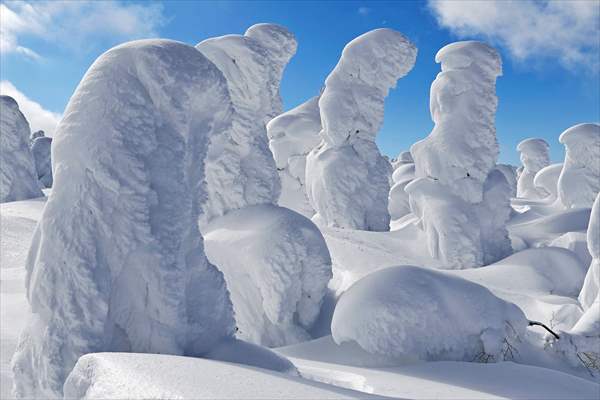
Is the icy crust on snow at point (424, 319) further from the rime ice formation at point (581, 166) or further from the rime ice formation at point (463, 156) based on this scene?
the rime ice formation at point (581, 166)

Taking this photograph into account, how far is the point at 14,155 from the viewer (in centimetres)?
1448

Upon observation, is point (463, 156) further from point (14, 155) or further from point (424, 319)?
point (14, 155)

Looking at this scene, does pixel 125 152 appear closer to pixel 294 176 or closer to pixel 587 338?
pixel 587 338

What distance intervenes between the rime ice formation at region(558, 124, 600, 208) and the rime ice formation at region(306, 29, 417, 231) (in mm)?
6214

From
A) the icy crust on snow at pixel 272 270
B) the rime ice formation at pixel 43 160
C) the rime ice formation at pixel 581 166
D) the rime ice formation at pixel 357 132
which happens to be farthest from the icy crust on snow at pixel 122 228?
the rime ice formation at pixel 43 160

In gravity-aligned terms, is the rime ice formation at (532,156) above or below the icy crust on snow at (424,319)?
above


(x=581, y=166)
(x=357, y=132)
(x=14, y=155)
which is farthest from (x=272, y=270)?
(x=581, y=166)

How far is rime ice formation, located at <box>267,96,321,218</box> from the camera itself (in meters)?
19.2

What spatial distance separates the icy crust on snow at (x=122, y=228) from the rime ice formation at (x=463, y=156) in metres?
9.08

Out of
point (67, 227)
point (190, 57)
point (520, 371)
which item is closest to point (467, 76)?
point (520, 371)

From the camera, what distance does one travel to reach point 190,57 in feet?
11.5

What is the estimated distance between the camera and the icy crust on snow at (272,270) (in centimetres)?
624

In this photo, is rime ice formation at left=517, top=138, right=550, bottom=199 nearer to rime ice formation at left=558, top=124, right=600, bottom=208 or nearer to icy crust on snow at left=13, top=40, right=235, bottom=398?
rime ice formation at left=558, top=124, right=600, bottom=208

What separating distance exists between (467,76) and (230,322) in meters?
9.42
